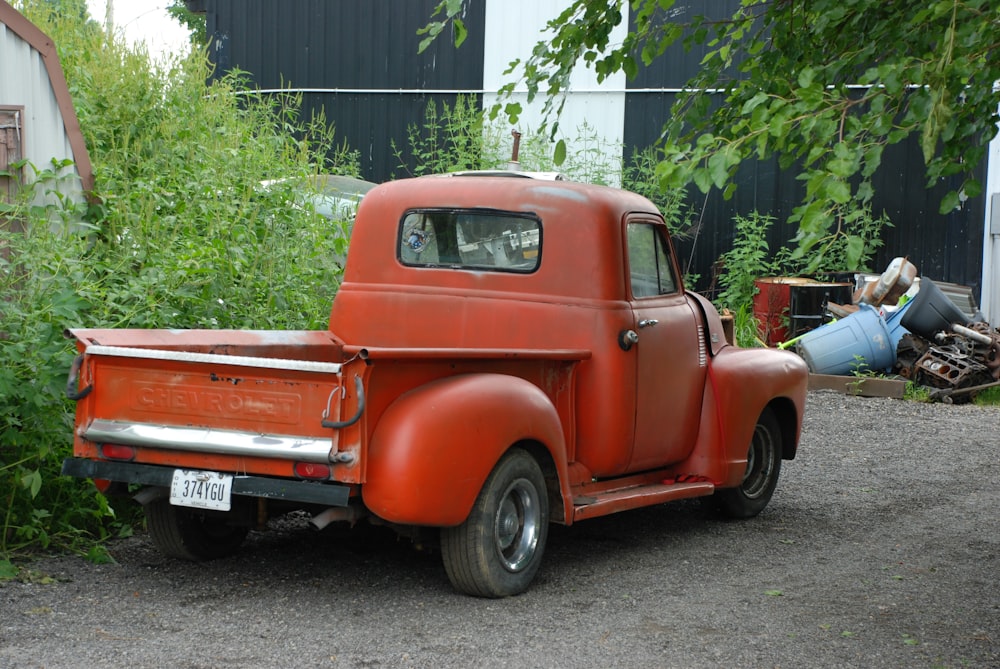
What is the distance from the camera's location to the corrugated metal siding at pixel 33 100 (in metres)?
7.23

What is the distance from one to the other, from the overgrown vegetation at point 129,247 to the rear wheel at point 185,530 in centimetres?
52

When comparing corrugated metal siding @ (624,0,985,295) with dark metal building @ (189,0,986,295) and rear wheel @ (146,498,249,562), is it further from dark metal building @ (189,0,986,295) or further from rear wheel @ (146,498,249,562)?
rear wheel @ (146,498,249,562)

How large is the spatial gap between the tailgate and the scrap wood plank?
929 centimetres

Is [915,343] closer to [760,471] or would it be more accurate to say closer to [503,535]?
[760,471]

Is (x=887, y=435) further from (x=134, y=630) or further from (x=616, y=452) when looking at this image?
(x=134, y=630)

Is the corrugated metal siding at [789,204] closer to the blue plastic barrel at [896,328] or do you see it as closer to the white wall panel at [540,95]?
the white wall panel at [540,95]

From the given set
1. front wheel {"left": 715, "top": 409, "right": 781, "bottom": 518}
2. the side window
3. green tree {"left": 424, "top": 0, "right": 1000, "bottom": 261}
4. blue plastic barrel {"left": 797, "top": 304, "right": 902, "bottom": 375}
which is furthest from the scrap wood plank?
green tree {"left": 424, "top": 0, "right": 1000, "bottom": 261}

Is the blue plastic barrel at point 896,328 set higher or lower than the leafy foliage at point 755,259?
lower

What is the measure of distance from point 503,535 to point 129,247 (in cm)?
351

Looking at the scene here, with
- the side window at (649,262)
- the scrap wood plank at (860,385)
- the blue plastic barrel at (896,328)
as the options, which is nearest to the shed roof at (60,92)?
the side window at (649,262)

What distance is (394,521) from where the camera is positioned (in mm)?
4707

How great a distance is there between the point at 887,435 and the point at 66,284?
7.54 meters

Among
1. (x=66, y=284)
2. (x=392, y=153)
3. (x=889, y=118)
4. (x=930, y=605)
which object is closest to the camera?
(x=889, y=118)

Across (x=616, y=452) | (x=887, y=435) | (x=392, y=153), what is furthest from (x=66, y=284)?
(x=392, y=153)
